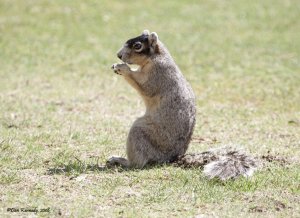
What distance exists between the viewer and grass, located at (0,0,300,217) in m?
7.19

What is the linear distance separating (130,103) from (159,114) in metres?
4.29

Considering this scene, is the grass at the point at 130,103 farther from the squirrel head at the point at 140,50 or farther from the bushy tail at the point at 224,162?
the squirrel head at the point at 140,50

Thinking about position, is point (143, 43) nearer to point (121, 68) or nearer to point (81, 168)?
point (121, 68)

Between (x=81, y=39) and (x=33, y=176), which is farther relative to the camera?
(x=81, y=39)

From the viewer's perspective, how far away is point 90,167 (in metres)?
8.34

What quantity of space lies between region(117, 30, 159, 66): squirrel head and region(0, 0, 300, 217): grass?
4.41ft

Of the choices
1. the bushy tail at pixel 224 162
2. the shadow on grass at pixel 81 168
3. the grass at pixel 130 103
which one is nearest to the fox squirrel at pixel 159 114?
the bushy tail at pixel 224 162

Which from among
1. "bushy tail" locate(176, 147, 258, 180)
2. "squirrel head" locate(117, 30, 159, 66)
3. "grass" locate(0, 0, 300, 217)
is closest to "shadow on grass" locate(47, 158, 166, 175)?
"grass" locate(0, 0, 300, 217)

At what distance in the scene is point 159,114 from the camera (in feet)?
28.4

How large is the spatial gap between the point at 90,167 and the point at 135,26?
11.0m

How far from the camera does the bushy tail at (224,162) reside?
771 cm

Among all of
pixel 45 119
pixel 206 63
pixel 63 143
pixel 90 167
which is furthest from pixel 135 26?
pixel 90 167

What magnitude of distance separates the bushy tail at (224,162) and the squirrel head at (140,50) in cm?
148

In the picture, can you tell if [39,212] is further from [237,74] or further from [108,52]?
[108,52]
